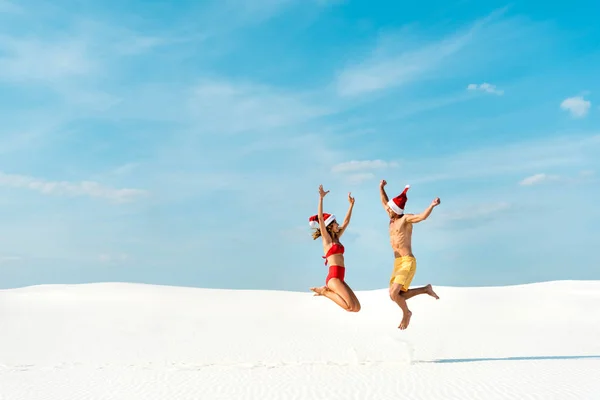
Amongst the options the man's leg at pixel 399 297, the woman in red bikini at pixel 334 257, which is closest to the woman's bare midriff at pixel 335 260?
the woman in red bikini at pixel 334 257

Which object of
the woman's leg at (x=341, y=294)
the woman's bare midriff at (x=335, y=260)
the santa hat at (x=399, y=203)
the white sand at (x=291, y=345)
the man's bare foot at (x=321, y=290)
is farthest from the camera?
the santa hat at (x=399, y=203)

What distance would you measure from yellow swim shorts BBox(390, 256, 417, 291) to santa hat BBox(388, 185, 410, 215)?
85 centimetres

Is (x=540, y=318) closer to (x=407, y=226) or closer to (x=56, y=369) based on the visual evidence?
(x=407, y=226)

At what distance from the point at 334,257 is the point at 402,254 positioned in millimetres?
1288

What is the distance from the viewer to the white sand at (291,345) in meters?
10.1

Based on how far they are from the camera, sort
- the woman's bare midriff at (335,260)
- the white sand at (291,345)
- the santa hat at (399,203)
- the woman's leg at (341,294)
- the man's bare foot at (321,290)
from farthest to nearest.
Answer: the santa hat at (399,203) < the woman's bare midriff at (335,260) < the man's bare foot at (321,290) < the woman's leg at (341,294) < the white sand at (291,345)

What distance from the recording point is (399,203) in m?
11.3

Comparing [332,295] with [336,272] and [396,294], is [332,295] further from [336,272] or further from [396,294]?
[396,294]

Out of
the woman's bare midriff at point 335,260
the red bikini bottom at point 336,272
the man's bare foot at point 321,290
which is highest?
the woman's bare midriff at point 335,260

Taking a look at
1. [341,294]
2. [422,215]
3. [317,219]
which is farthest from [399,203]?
[341,294]

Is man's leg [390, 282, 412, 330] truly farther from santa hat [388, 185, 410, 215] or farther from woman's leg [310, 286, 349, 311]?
santa hat [388, 185, 410, 215]

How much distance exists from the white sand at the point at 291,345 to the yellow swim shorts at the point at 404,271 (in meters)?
1.59

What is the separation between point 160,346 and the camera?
53.6 feet

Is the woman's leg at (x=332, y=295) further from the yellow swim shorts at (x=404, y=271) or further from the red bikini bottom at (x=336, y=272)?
the yellow swim shorts at (x=404, y=271)
